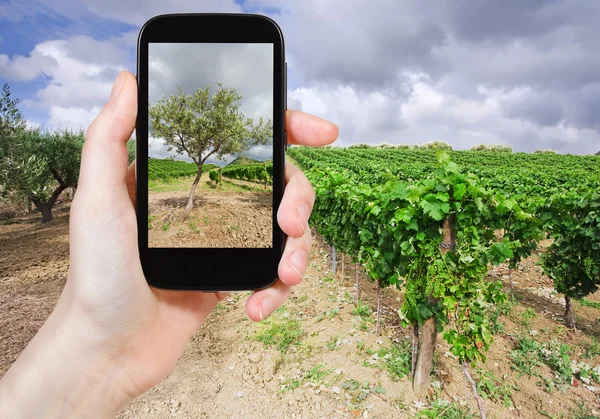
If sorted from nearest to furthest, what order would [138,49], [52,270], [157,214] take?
[138,49], [157,214], [52,270]

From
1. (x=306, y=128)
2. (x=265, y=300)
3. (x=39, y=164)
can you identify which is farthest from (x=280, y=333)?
(x=39, y=164)

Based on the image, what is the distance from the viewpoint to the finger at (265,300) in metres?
2.03

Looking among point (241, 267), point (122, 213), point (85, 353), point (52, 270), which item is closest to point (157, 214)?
point (122, 213)

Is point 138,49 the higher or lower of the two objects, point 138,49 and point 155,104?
the higher

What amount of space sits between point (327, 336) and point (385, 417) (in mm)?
1891

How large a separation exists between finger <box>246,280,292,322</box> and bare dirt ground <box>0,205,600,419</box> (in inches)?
117

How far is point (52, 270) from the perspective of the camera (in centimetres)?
1064

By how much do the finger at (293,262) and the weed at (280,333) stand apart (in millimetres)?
4109

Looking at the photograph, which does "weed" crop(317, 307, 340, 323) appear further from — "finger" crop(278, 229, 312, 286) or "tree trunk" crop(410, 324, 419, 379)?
"finger" crop(278, 229, 312, 286)

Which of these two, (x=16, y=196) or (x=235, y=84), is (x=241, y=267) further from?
(x=16, y=196)

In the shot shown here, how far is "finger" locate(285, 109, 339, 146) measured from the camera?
215 cm

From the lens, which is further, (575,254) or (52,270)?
(52,270)

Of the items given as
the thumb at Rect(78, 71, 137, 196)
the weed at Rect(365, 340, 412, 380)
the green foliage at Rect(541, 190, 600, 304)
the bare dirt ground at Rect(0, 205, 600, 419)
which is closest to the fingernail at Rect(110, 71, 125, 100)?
the thumb at Rect(78, 71, 137, 196)

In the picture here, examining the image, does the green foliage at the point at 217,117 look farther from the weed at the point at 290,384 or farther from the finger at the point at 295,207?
the weed at the point at 290,384
